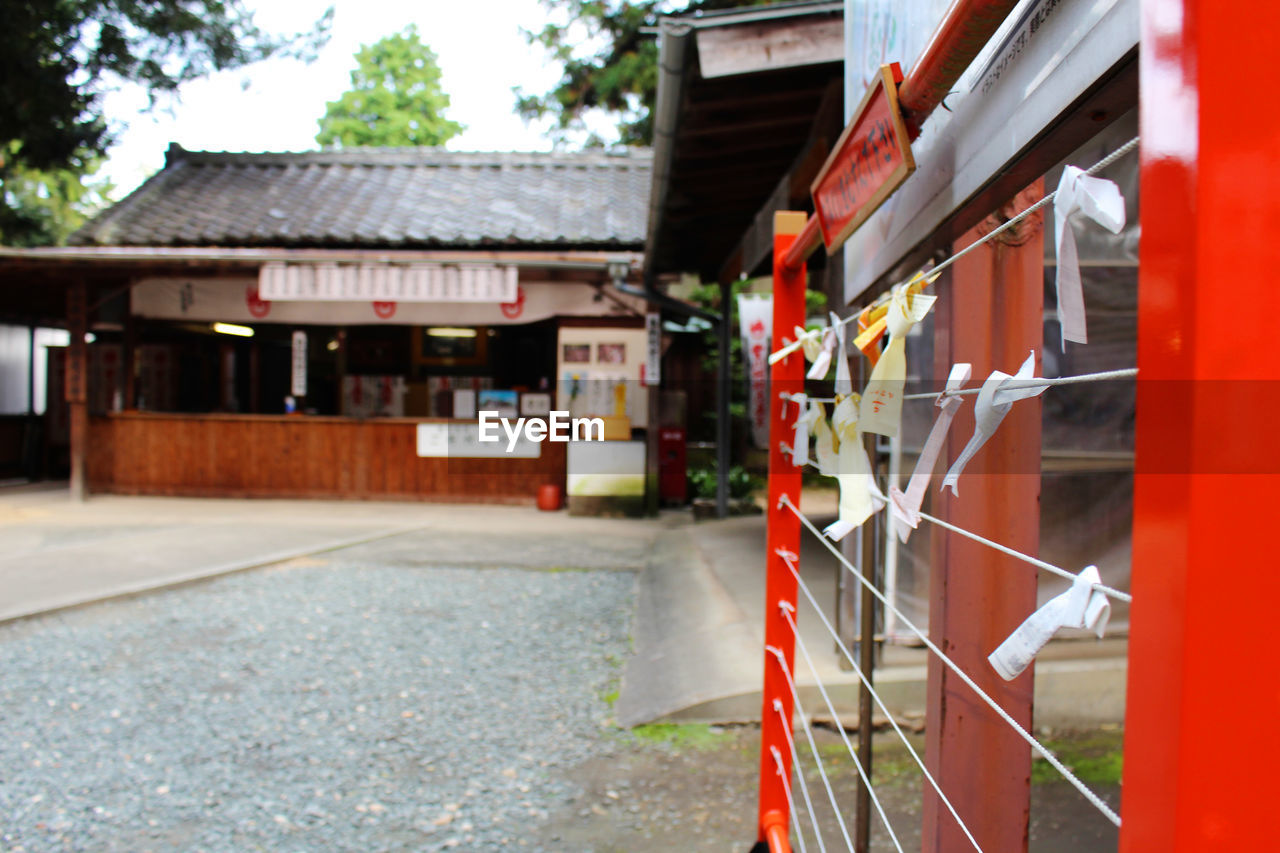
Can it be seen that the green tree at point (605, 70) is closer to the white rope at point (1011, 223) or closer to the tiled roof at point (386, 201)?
the tiled roof at point (386, 201)

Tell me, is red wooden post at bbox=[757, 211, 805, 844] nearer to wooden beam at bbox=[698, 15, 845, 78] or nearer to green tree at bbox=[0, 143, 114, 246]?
wooden beam at bbox=[698, 15, 845, 78]

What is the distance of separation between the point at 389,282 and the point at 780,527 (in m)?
7.82

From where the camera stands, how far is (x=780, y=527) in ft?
6.36

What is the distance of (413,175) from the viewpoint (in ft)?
38.2

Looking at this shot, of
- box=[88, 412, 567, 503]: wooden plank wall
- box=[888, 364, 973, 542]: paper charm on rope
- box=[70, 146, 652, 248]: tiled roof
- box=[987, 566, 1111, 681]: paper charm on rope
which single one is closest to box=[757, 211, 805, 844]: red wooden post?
box=[888, 364, 973, 542]: paper charm on rope

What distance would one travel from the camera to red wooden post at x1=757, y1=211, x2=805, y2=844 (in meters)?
1.90

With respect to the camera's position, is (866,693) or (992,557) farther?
(866,693)

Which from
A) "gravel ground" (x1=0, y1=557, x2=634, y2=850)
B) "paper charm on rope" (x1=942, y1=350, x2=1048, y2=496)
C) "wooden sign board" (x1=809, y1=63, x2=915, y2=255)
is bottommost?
"gravel ground" (x1=0, y1=557, x2=634, y2=850)

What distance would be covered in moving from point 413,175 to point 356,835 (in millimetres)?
10394

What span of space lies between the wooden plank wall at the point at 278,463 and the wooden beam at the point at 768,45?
7.19 metres

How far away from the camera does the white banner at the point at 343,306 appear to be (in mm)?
9367

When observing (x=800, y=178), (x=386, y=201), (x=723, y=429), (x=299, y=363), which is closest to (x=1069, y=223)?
(x=800, y=178)

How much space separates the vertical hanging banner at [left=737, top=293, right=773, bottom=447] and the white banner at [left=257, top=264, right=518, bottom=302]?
283 centimetres

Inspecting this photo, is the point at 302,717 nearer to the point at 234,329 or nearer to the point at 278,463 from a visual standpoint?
the point at 278,463
